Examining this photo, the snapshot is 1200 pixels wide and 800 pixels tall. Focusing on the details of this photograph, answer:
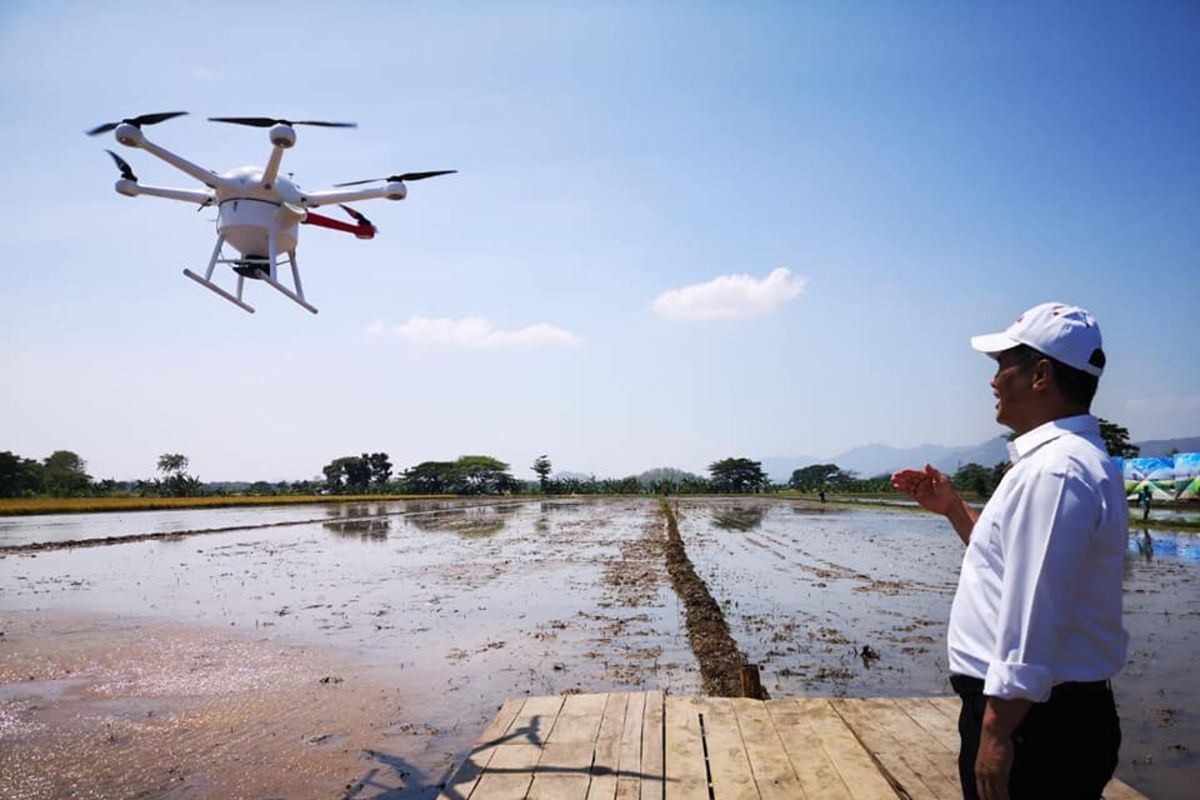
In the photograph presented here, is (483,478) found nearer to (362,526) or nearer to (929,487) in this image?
(362,526)

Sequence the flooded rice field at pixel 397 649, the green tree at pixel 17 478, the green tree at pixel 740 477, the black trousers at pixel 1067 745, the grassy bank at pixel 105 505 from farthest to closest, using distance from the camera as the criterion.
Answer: the green tree at pixel 740 477, the green tree at pixel 17 478, the grassy bank at pixel 105 505, the flooded rice field at pixel 397 649, the black trousers at pixel 1067 745

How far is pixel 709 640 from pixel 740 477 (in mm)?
75779

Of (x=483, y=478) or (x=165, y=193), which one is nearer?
(x=165, y=193)

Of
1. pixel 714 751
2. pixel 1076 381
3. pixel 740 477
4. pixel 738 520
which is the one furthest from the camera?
pixel 740 477

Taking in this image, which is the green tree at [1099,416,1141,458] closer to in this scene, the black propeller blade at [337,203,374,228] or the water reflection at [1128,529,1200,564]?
the water reflection at [1128,529,1200,564]

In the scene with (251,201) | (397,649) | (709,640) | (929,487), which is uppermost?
(251,201)

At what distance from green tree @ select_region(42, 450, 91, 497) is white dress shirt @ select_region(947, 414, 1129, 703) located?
7278cm

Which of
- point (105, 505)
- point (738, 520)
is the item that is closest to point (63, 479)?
point (105, 505)

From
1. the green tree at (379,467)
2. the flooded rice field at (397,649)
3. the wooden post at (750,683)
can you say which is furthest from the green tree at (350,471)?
the wooden post at (750,683)

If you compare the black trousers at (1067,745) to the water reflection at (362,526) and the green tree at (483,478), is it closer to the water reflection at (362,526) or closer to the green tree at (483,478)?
the water reflection at (362,526)

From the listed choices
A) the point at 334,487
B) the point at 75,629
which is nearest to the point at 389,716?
the point at 75,629

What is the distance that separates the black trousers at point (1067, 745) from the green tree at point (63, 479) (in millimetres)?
72743

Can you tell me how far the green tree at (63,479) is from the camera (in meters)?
59.5

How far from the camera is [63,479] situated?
6194cm
